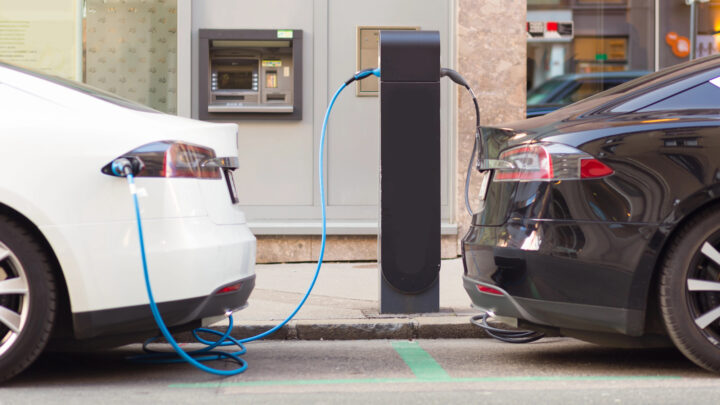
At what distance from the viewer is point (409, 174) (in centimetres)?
601

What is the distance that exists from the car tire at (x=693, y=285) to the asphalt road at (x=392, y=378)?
0.74 ft

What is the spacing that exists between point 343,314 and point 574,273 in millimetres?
2111

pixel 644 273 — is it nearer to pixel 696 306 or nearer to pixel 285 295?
pixel 696 306

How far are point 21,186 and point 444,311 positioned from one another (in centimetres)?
305

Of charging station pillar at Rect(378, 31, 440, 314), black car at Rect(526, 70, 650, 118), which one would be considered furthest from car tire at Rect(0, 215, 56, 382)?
black car at Rect(526, 70, 650, 118)

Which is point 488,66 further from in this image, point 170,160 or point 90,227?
point 90,227

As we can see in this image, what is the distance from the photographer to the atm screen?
30.7 ft

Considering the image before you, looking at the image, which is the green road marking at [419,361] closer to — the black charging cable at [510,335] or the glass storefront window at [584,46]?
the black charging cable at [510,335]

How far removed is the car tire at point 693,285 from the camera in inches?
162

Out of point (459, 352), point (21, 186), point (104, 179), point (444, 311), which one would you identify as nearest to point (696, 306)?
point (459, 352)

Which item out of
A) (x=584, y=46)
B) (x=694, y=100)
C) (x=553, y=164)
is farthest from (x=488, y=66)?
(x=553, y=164)

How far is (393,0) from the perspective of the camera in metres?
9.44

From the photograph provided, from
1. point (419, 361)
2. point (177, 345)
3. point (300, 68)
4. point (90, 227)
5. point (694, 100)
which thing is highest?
point (300, 68)

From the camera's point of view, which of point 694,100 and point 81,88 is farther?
point 81,88
